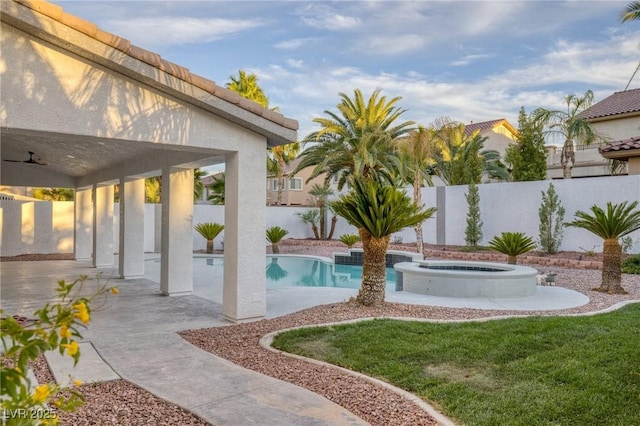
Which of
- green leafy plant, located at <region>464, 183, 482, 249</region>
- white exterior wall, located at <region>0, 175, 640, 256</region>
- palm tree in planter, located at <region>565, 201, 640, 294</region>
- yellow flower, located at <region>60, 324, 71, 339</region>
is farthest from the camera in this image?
green leafy plant, located at <region>464, 183, 482, 249</region>

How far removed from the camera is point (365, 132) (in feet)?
75.2

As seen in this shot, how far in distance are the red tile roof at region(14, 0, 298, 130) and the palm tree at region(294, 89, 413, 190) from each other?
1419 centimetres

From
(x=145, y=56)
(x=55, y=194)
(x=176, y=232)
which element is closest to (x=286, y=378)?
(x=145, y=56)

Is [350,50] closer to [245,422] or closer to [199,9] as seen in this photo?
[199,9]

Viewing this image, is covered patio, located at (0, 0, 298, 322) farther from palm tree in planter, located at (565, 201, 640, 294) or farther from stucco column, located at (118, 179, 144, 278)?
palm tree in planter, located at (565, 201, 640, 294)

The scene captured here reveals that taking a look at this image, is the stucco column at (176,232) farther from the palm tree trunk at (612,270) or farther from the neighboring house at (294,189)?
the neighboring house at (294,189)

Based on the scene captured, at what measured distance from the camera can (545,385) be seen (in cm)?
527

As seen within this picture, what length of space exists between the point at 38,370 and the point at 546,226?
752 inches

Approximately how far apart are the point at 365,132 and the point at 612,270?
524 inches

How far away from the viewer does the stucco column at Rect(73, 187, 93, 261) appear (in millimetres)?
19344

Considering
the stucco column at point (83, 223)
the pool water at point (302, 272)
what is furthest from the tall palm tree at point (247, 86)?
the stucco column at point (83, 223)

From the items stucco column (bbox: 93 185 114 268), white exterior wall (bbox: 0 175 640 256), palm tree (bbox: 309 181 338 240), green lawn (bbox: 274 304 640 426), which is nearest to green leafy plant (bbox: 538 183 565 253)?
white exterior wall (bbox: 0 175 640 256)

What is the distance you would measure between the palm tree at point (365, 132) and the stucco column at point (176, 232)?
38.9 feet

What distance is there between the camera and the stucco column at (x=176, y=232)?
1162 cm
